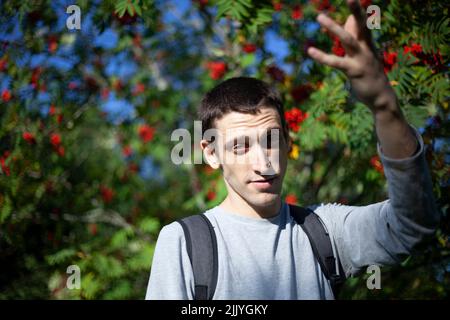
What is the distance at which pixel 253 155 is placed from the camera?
1693mm

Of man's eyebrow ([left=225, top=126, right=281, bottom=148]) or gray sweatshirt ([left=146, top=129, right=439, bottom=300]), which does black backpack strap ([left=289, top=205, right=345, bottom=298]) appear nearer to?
gray sweatshirt ([left=146, top=129, right=439, bottom=300])

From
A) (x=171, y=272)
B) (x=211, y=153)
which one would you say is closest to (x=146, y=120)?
(x=211, y=153)

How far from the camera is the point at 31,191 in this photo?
12.1 ft

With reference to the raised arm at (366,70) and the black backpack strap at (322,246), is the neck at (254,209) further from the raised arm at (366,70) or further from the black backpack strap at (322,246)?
the raised arm at (366,70)

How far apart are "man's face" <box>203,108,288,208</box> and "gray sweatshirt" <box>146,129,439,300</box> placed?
9 centimetres

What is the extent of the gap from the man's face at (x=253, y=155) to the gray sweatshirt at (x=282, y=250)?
3.5 inches

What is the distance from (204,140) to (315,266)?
0.62m

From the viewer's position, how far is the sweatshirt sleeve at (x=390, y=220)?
128 cm

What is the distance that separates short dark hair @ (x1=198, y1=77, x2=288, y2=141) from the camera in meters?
1.81

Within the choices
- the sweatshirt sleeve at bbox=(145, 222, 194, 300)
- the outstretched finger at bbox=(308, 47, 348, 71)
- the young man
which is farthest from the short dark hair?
the outstretched finger at bbox=(308, 47, 348, 71)

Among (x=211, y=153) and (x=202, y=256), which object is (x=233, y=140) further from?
(x=202, y=256)

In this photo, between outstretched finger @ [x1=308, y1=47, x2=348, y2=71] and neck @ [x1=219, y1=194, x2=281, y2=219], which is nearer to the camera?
outstretched finger @ [x1=308, y1=47, x2=348, y2=71]

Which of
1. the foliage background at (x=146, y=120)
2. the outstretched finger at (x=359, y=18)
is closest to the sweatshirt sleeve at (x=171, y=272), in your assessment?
the outstretched finger at (x=359, y=18)

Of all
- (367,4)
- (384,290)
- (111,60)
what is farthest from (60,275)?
(367,4)
